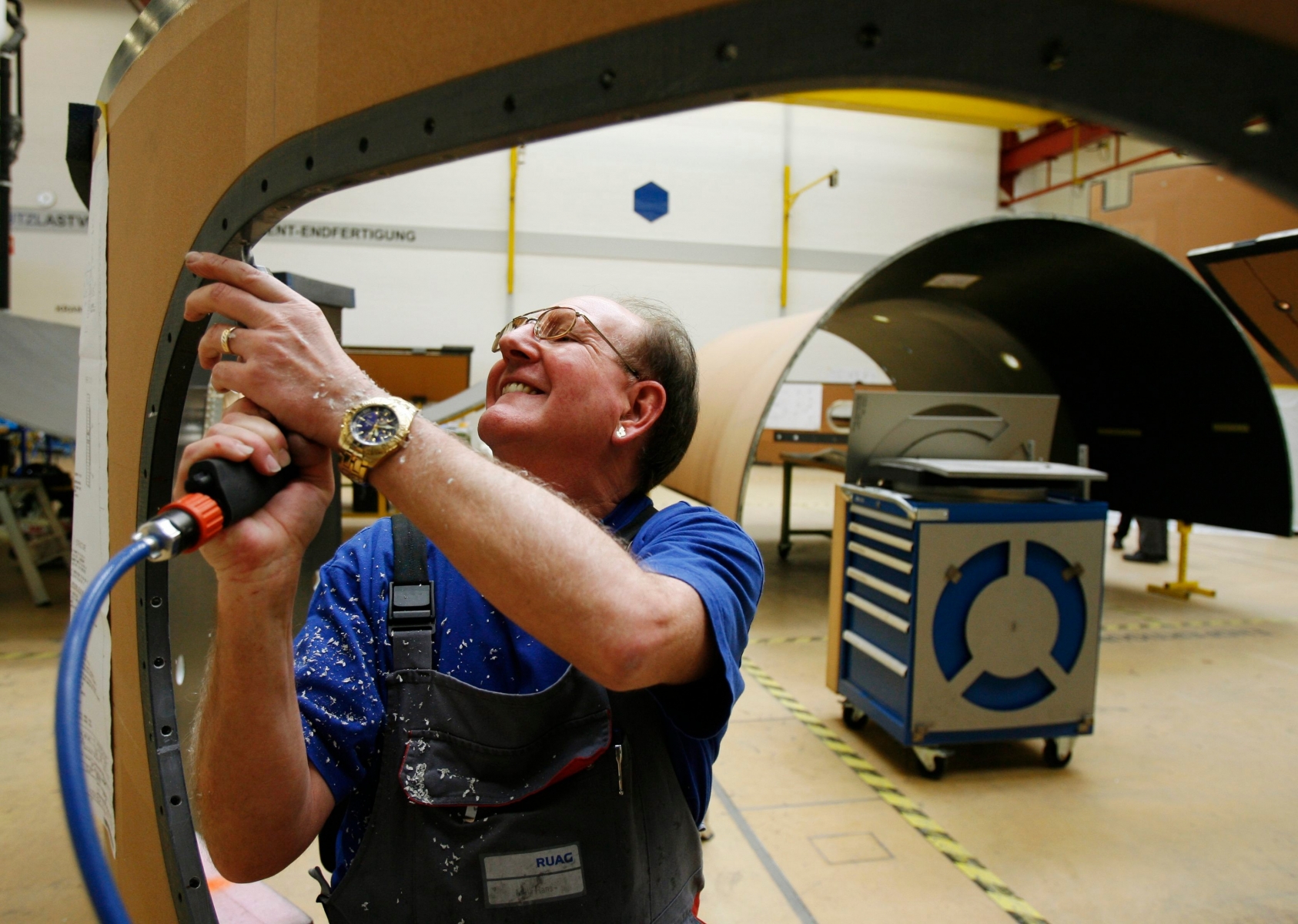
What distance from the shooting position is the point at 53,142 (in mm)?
11609

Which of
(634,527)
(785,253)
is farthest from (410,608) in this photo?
(785,253)

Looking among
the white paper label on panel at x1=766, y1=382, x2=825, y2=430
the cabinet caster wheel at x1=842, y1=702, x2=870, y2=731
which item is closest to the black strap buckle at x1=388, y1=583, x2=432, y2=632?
the cabinet caster wheel at x1=842, y1=702, x2=870, y2=731

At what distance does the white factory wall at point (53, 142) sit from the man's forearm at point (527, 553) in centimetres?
1360

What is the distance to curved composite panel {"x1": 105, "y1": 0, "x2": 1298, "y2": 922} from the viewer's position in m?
0.46

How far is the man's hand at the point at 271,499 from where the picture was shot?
2.43ft

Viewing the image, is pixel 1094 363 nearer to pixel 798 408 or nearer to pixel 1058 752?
pixel 1058 752

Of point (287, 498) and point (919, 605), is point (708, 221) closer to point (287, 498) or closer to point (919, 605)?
point (919, 605)

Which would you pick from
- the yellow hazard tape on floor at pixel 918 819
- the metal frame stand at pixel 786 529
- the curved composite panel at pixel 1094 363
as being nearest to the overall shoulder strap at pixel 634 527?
the yellow hazard tape on floor at pixel 918 819

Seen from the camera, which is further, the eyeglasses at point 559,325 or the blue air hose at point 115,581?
the eyeglasses at point 559,325

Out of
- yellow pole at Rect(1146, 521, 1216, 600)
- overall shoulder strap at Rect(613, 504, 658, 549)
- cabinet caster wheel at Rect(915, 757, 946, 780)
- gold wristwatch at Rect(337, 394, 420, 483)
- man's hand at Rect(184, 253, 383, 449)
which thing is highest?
man's hand at Rect(184, 253, 383, 449)

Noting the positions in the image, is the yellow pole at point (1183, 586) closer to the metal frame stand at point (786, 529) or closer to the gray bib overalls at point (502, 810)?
the metal frame stand at point (786, 529)

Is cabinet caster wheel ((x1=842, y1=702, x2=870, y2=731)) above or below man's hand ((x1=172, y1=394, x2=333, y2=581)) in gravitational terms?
below

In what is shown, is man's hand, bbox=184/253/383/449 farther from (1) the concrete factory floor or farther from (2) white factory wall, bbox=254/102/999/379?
(2) white factory wall, bbox=254/102/999/379

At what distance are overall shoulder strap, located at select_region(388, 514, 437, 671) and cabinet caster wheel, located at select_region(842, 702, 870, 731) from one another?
→ 281 cm
